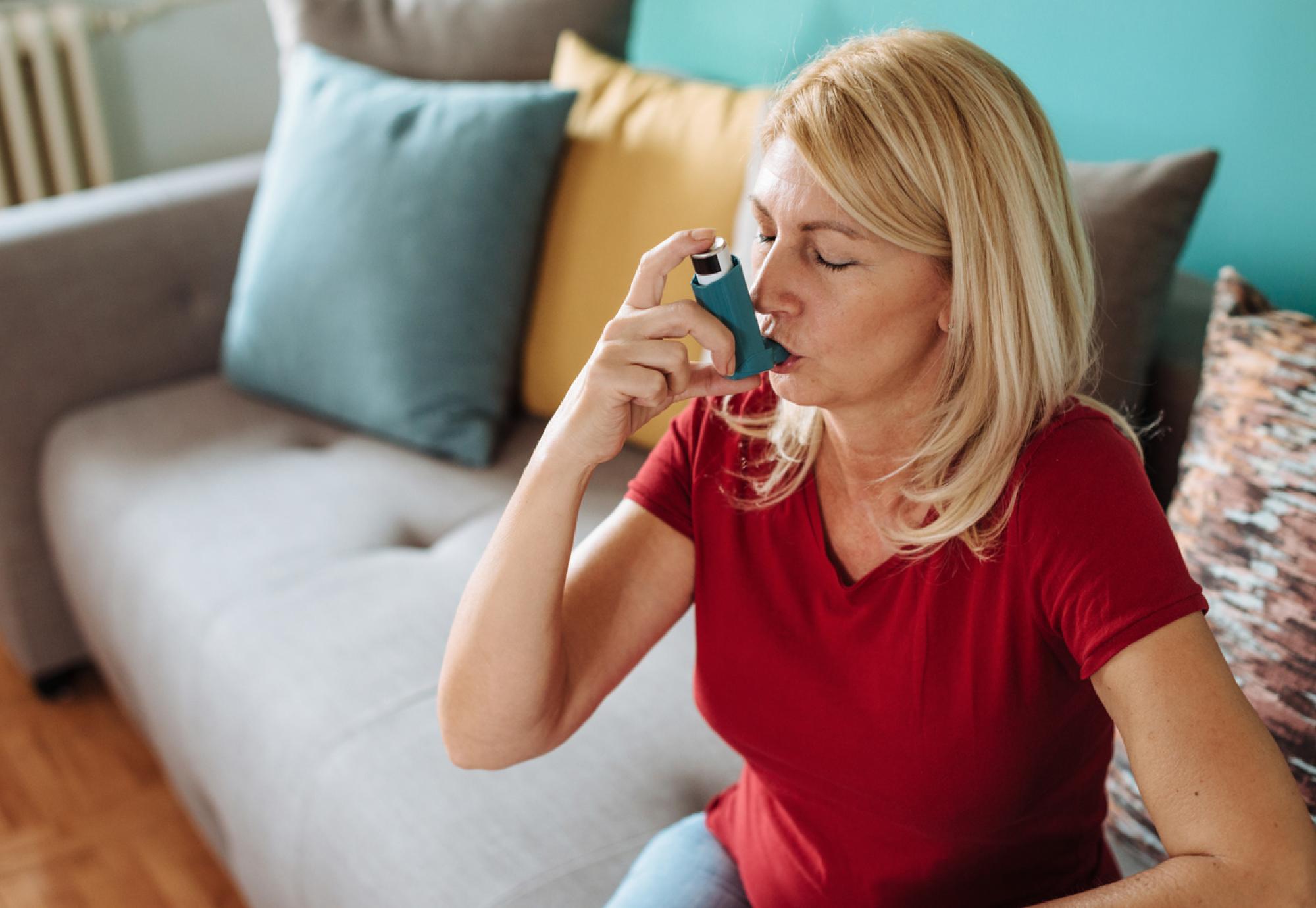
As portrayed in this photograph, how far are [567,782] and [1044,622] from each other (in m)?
0.55

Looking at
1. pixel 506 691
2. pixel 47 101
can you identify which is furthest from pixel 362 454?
pixel 47 101

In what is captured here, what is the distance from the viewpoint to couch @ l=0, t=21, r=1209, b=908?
1213 millimetres

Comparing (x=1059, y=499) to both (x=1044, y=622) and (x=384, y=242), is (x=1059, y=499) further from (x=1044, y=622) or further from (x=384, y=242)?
(x=384, y=242)

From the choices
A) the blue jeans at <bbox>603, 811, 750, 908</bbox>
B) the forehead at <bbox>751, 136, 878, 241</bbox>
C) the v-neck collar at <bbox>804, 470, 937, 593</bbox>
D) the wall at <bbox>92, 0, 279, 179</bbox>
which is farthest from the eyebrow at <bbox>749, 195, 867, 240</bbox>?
the wall at <bbox>92, 0, 279, 179</bbox>

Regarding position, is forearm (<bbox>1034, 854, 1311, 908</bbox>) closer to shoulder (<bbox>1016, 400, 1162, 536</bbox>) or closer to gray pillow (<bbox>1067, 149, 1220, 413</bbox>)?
shoulder (<bbox>1016, 400, 1162, 536</bbox>)

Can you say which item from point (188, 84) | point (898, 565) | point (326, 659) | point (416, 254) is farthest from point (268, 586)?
point (188, 84)

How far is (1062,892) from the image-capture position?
0.98 m

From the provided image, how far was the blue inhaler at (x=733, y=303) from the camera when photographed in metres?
0.88

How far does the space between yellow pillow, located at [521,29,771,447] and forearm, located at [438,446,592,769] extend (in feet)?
1.90

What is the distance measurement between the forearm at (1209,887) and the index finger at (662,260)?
1.71 ft

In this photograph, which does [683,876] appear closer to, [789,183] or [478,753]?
[478,753]

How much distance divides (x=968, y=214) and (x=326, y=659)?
3.00ft

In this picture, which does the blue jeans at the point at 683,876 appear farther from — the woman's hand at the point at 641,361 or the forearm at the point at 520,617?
the woman's hand at the point at 641,361

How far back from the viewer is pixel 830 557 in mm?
1011
